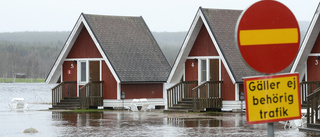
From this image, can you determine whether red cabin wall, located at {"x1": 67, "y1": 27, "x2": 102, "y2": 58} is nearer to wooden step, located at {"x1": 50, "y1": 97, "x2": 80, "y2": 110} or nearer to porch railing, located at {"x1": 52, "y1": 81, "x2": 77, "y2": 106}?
porch railing, located at {"x1": 52, "y1": 81, "x2": 77, "y2": 106}

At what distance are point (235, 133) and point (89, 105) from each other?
1843 centimetres

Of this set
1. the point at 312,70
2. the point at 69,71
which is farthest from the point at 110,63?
the point at 312,70

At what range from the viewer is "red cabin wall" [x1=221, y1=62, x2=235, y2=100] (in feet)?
111

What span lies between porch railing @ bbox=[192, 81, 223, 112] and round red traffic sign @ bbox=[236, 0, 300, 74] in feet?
83.9

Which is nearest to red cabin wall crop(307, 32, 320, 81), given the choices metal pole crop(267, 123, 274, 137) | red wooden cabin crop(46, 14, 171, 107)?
red wooden cabin crop(46, 14, 171, 107)

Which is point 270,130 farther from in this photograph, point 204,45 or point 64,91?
point 64,91

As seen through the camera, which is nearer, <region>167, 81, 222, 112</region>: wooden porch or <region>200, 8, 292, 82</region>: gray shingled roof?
<region>200, 8, 292, 82</region>: gray shingled roof

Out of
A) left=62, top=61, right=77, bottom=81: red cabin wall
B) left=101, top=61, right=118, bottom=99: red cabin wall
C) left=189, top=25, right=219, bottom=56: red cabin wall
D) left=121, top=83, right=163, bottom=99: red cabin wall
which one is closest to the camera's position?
left=189, top=25, right=219, bottom=56: red cabin wall

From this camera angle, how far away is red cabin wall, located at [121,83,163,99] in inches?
1532

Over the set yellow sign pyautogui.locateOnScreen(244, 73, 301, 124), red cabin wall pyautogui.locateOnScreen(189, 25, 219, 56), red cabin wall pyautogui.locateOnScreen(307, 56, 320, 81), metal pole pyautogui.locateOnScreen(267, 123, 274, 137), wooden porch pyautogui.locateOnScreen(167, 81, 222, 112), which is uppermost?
red cabin wall pyautogui.locateOnScreen(189, 25, 219, 56)

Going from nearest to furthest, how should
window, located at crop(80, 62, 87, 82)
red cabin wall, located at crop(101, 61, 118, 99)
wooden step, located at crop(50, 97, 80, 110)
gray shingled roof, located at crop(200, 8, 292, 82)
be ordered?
gray shingled roof, located at crop(200, 8, 292, 82) < wooden step, located at crop(50, 97, 80, 110) < red cabin wall, located at crop(101, 61, 118, 99) < window, located at crop(80, 62, 87, 82)

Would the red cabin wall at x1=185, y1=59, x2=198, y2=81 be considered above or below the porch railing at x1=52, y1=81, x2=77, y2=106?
above

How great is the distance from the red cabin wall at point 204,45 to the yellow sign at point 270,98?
27.2m

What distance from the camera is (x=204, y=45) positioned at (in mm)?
35031
